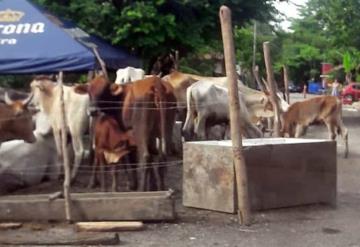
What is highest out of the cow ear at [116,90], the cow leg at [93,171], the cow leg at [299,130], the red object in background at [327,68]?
the red object in background at [327,68]

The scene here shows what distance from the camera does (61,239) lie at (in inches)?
379

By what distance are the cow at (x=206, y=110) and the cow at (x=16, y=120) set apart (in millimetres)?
3852

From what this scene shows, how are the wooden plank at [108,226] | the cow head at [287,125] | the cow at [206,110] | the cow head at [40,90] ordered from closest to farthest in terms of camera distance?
the wooden plank at [108,226] → the cow head at [40,90] → the cow at [206,110] → the cow head at [287,125]

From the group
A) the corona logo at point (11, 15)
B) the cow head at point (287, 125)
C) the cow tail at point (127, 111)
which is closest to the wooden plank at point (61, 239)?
the cow tail at point (127, 111)

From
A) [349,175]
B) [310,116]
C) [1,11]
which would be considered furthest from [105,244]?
[310,116]

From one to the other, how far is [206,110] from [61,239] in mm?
6491

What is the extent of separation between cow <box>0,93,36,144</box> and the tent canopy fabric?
11.8 ft

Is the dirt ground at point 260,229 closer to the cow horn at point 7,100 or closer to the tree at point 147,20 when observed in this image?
the cow horn at point 7,100

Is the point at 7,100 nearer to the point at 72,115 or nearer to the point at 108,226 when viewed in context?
the point at 72,115

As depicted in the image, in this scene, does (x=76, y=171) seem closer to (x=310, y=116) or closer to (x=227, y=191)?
(x=227, y=191)

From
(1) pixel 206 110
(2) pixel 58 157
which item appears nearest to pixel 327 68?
(1) pixel 206 110

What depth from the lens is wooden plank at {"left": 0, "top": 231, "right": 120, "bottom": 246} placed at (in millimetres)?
9484

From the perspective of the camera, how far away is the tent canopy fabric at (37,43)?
1611cm

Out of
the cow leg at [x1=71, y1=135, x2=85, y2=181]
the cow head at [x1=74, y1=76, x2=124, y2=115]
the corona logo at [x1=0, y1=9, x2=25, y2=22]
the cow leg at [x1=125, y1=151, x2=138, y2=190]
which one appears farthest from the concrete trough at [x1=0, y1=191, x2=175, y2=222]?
the corona logo at [x1=0, y1=9, x2=25, y2=22]
